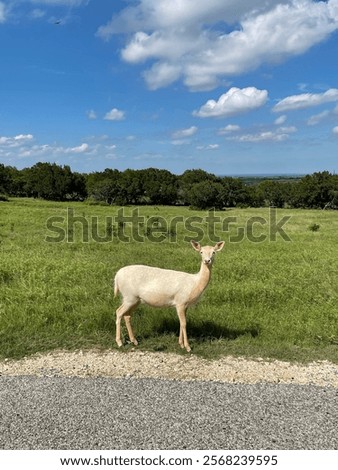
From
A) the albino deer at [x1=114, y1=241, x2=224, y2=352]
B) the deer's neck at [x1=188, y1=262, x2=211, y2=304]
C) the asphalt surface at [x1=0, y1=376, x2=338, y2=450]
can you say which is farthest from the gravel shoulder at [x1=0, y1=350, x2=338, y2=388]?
the deer's neck at [x1=188, y1=262, x2=211, y2=304]

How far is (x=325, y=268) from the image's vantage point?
20.0 meters

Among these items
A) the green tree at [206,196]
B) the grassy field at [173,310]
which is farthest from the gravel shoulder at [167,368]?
the green tree at [206,196]

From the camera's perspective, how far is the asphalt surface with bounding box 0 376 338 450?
5629 millimetres

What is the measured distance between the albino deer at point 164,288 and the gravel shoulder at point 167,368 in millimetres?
733

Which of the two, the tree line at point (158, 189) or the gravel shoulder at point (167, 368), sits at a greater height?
the tree line at point (158, 189)

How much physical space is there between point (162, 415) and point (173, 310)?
5.74 metres

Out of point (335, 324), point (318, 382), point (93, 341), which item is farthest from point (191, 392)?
point (335, 324)

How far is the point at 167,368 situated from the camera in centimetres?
859

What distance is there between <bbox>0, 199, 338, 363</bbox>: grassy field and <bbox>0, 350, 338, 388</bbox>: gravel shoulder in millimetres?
420

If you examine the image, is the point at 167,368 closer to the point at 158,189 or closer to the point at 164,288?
the point at 164,288

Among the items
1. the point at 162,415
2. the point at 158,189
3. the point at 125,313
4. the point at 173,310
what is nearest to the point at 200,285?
the point at 125,313

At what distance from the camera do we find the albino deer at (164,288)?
9.61 m

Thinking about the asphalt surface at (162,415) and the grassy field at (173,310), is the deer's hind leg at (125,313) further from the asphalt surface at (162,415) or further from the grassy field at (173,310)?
the asphalt surface at (162,415)
